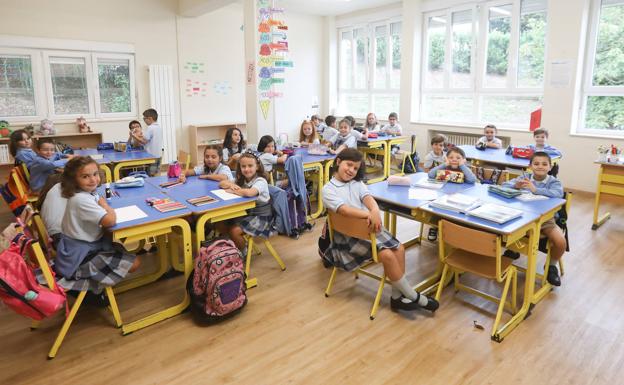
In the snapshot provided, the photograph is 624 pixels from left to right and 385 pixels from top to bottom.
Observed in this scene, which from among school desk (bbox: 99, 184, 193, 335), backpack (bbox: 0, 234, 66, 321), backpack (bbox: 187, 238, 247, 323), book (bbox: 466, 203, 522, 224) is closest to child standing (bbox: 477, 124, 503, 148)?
book (bbox: 466, 203, 522, 224)

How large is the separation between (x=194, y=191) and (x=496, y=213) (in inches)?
86.5

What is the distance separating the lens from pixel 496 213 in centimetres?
275

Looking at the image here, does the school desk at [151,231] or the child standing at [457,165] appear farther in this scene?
the child standing at [457,165]

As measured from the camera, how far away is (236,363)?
246 centimetres

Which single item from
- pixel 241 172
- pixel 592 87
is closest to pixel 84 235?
pixel 241 172

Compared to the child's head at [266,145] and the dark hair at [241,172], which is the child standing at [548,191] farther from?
the child's head at [266,145]

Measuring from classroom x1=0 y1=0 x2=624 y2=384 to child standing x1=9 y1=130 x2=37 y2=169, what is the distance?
0.8 inches

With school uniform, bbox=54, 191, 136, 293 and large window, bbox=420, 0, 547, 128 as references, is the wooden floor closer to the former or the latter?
school uniform, bbox=54, 191, 136, 293

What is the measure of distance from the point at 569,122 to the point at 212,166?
5230mm

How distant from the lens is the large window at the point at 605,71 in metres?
5.91

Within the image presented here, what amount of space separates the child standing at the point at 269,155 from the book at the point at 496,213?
236cm

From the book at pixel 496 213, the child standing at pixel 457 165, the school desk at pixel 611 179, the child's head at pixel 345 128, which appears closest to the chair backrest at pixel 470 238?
the book at pixel 496 213

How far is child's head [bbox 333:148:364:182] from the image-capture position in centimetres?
297

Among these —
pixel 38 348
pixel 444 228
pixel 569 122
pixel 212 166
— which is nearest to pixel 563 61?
pixel 569 122
